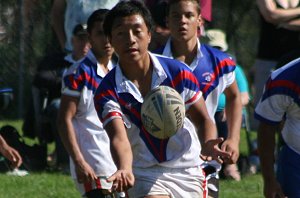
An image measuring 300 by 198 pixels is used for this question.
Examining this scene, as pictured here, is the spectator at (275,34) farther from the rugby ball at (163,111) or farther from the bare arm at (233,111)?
the rugby ball at (163,111)

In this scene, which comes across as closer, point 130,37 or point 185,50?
point 130,37

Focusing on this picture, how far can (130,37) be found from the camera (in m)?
6.68

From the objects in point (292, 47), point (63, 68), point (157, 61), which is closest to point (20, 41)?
point (63, 68)

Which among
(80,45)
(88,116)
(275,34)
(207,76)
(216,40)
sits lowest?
(275,34)

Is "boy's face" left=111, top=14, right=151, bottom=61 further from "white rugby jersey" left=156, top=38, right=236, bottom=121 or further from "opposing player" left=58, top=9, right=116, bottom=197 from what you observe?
"opposing player" left=58, top=9, right=116, bottom=197

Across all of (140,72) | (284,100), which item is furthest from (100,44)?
(284,100)

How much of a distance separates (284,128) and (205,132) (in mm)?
595

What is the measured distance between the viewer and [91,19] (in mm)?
8297

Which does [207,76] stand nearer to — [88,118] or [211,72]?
[211,72]

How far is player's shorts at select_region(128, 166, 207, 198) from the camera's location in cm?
669

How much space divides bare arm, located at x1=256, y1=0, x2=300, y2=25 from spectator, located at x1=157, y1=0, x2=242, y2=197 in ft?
10.1

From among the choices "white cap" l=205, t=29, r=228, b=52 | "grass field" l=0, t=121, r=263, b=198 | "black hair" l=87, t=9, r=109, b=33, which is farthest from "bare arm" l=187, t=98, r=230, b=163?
"white cap" l=205, t=29, r=228, b=52

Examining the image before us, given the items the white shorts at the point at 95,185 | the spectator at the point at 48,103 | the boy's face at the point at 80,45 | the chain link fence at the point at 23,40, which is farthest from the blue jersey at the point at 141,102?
the chain link fence at the point at 23,40

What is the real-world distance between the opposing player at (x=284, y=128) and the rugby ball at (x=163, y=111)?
1.69 ft
